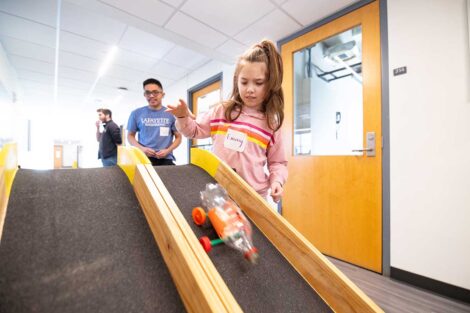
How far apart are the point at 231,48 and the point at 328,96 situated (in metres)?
1.51

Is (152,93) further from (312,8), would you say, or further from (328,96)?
(328,96)

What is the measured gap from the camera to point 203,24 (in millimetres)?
2221

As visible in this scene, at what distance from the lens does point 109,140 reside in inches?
92.7

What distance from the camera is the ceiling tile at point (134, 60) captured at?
320cm

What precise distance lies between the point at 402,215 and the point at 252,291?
164cm

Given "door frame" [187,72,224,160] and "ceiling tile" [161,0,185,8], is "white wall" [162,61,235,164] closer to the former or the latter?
"door frame" [187,72,224,160]

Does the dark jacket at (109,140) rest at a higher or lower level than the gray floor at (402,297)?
higher

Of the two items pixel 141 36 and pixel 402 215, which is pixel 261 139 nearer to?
pixel 402 215

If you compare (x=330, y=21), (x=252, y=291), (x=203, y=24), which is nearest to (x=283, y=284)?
(x=252, y=291)

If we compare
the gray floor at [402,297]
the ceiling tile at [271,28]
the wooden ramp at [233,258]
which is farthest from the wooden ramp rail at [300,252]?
the ceiling tile at [271,28]

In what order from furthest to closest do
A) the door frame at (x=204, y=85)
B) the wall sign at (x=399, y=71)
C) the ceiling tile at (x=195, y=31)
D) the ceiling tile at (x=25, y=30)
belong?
the door frame at (x=204, y=85) < the ceiling tile at (x=25, y=30) < the ceiling tile at (x=195, y=31) < the wall sign at (x=399, y=71)

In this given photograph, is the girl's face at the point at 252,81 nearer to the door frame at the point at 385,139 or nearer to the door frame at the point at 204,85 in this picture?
the door frame at the point at 385,139

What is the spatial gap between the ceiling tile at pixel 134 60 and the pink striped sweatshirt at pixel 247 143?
9.46 feet

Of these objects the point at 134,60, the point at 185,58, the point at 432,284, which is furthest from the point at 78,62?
the point at 432,284
